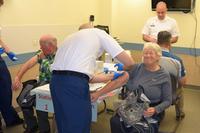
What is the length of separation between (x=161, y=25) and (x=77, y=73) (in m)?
2.93

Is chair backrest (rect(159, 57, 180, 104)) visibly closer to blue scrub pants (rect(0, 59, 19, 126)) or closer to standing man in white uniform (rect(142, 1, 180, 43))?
standing man in white uniform (rect(142, 1, 180, 43))

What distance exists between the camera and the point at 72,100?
203cm

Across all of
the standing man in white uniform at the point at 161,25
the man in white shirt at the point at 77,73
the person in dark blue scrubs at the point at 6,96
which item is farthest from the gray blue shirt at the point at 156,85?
the standing man in white uniform at the point at 161,25

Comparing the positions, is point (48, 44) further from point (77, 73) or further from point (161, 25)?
point (161, 25)

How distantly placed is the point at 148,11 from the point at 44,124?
10.4 ft

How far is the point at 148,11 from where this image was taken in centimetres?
553

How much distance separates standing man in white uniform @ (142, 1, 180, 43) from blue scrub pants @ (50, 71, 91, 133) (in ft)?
8.87

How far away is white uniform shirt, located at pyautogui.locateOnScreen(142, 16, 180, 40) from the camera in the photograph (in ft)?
15.0

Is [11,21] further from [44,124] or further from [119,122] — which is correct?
[119,122]

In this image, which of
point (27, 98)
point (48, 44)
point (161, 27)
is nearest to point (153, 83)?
point (48, 44)

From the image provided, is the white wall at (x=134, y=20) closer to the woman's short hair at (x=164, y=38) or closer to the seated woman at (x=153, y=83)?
the woman's short hair at (x=164, y=38)

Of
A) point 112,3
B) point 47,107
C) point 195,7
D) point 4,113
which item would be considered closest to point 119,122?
point 47,107

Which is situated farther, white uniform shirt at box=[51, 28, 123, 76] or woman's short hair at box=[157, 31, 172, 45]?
woman's short hair at box=[157, 31, 172, 45]

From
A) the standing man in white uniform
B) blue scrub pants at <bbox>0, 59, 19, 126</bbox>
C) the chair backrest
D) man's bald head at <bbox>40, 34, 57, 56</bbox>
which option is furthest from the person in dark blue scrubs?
the standing man in white uniform
